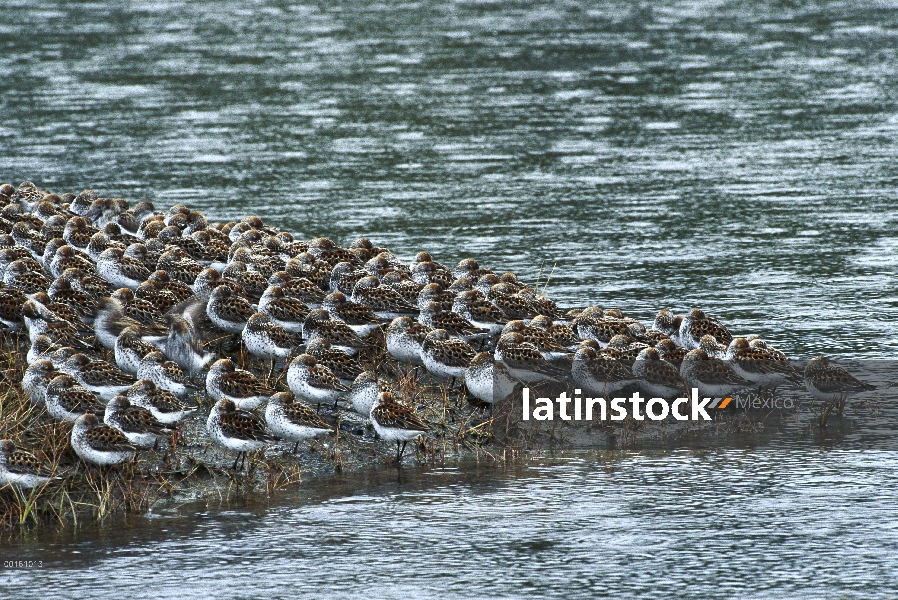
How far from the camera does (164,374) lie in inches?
603

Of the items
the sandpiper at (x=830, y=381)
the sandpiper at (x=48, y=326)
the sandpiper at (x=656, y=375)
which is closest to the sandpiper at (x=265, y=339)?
the sandpiper at (x=48, y=326)

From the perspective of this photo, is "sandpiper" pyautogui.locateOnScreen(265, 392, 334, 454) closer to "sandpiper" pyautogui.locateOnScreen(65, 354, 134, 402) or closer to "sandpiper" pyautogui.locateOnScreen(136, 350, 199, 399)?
"sandpiper" pyautogui.locateOnScreen(136, 350, 199, 399)

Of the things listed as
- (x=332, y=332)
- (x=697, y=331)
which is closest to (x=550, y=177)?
(x=697, y=331)

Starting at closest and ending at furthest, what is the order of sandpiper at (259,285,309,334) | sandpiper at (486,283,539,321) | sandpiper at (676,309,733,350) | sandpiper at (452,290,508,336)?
1. sandpiper at (259,285,309,334)
2. sandpiper at (676,309,733,350)
3. sandpiper at (452,290,508,336)
4. sandpiper at (486,283,539,321)

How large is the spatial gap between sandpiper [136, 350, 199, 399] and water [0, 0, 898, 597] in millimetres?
2175

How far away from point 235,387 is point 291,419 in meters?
0.90

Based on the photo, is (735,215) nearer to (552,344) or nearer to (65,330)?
(552,344)

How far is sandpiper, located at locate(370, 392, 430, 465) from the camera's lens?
1467cm

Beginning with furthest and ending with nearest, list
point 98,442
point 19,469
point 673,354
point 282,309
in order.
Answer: point 282,309 < point 673,354 < point 98,442 < point 19,469

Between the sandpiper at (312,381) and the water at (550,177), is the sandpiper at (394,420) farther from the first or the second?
the sandpiper at (312,381)

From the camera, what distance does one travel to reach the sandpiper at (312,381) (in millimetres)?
15312

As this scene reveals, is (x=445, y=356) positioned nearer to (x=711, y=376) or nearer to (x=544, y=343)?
→ (x=544, y=343)

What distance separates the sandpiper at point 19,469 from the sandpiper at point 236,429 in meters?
1.69

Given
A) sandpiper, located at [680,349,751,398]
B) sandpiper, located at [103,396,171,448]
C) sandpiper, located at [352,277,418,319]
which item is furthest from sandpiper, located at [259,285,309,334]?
sandpiper, located at [680,349,751,398]
